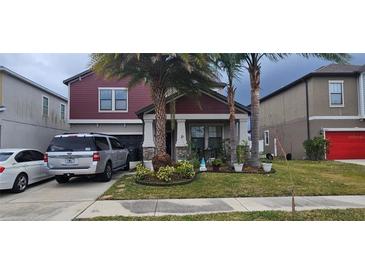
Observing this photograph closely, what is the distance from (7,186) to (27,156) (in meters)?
1.51

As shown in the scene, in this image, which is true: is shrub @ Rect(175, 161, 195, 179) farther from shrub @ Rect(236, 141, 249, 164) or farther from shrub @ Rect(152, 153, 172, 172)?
shrub @ Rect(236, 141, 249, 164)

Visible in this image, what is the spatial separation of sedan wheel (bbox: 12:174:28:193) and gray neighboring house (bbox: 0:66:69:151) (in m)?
4.72

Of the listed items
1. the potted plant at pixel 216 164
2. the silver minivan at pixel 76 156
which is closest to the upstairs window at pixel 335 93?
the potted plant at pixel 216 164

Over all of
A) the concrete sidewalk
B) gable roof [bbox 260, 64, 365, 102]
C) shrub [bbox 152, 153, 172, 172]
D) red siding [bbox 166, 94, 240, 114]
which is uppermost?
gable roof [bbox 260, 64, 365, 102]

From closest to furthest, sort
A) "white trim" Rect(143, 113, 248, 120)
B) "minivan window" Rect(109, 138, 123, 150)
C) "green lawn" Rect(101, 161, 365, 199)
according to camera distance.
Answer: "green lawn" Rect(101, 161, 365, 199) < "minivan window" Rect(109, 138, 123, 150) < "white trim" Rect(143, 113, 248, 120)

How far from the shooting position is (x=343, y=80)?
17578mm

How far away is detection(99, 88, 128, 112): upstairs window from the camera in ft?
A: 55.5

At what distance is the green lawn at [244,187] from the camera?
772 cm

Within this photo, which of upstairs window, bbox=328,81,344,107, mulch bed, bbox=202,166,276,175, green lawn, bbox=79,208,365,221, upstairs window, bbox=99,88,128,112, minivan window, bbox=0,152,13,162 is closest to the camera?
green lawn, bbox=79,208,365,221

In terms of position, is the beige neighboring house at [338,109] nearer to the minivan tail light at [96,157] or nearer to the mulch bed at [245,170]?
the mulch bed at [245,170]

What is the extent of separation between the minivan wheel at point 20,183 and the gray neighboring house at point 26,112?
4714 mm

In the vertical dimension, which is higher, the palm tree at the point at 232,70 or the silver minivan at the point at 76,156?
the palm tree at the point at 232,70

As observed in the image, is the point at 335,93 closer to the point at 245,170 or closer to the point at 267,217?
the point at 245,170

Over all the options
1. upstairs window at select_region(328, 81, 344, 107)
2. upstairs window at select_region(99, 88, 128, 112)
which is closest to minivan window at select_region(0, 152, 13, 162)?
upstairs window at select_region(99, 88, 128, 112)
